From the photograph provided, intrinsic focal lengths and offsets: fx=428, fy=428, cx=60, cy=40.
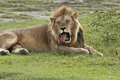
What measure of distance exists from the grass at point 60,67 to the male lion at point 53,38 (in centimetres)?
30

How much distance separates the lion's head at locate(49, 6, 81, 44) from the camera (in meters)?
10.2

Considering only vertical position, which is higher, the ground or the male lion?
the male lion

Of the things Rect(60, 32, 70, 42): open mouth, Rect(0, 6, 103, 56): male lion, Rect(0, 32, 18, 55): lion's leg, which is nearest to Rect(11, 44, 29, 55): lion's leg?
Rect(0, 6, 103, 56): male lion

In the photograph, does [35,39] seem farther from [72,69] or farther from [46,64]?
[72,69]

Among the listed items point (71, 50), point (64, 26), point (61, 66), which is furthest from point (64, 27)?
point (61, 66)

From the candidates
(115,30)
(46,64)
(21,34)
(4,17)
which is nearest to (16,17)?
(4,17)

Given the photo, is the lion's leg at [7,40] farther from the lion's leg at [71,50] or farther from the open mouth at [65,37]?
the open mouth at [65,37]

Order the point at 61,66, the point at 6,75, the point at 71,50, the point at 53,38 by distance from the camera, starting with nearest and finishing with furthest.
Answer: the point at 6,75
the point at 61,66
the point at 71,50
the point at 53,38

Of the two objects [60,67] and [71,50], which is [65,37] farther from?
[60,67]

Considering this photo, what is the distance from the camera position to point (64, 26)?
10.1 metres

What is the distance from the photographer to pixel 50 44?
35.1 ft

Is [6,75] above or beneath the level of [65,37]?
beneath

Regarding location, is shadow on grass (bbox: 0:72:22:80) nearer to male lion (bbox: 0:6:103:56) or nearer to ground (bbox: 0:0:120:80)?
ground (bbox: 0:0:120:80)

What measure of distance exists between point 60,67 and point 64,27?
1.69 m
